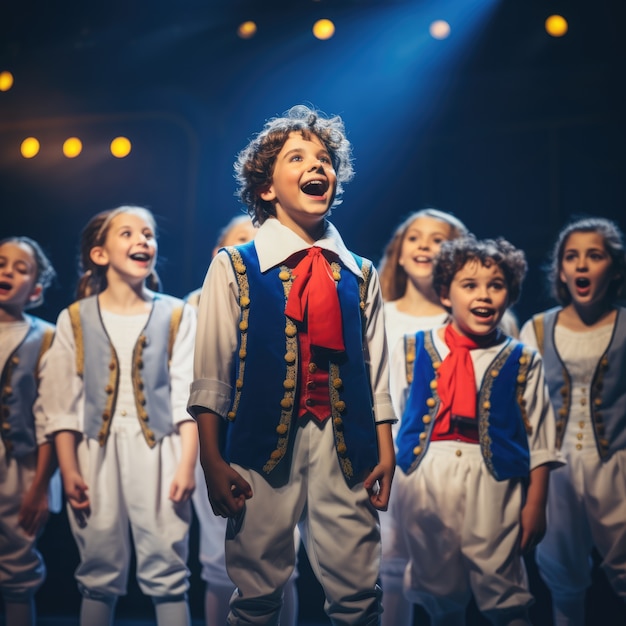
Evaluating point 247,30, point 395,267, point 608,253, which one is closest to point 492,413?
point 608,253

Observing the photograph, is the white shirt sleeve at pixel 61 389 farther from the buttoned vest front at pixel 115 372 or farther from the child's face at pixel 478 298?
the child's face at pixel 478 298

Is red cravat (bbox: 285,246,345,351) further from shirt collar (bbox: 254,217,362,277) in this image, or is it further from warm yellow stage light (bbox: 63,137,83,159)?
warm yellow stage light (bbox: 63,137,83,159)

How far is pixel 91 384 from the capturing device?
120 inches

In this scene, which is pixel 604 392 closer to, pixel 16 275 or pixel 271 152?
pixel 271 152

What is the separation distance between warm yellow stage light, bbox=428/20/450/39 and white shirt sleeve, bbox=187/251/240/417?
88.9 inches

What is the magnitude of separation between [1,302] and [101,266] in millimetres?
437

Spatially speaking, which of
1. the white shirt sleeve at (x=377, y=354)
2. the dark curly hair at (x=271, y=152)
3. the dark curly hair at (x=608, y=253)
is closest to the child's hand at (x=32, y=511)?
the dark curly hair at (x=271, y=152)

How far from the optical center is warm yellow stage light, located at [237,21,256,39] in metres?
4.07

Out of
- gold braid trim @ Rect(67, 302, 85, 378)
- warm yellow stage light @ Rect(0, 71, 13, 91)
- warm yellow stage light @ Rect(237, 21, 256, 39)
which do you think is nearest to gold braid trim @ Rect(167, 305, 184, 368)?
gold braid trim @ Rect(67, 302, 85, 378)

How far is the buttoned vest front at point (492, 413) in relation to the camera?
273cm

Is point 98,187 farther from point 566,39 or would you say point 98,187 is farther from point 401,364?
point 566,39

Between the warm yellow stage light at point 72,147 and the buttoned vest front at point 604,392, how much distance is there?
2.43 meters

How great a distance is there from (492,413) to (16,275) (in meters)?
1.94

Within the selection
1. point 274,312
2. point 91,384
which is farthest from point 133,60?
point 274,312
